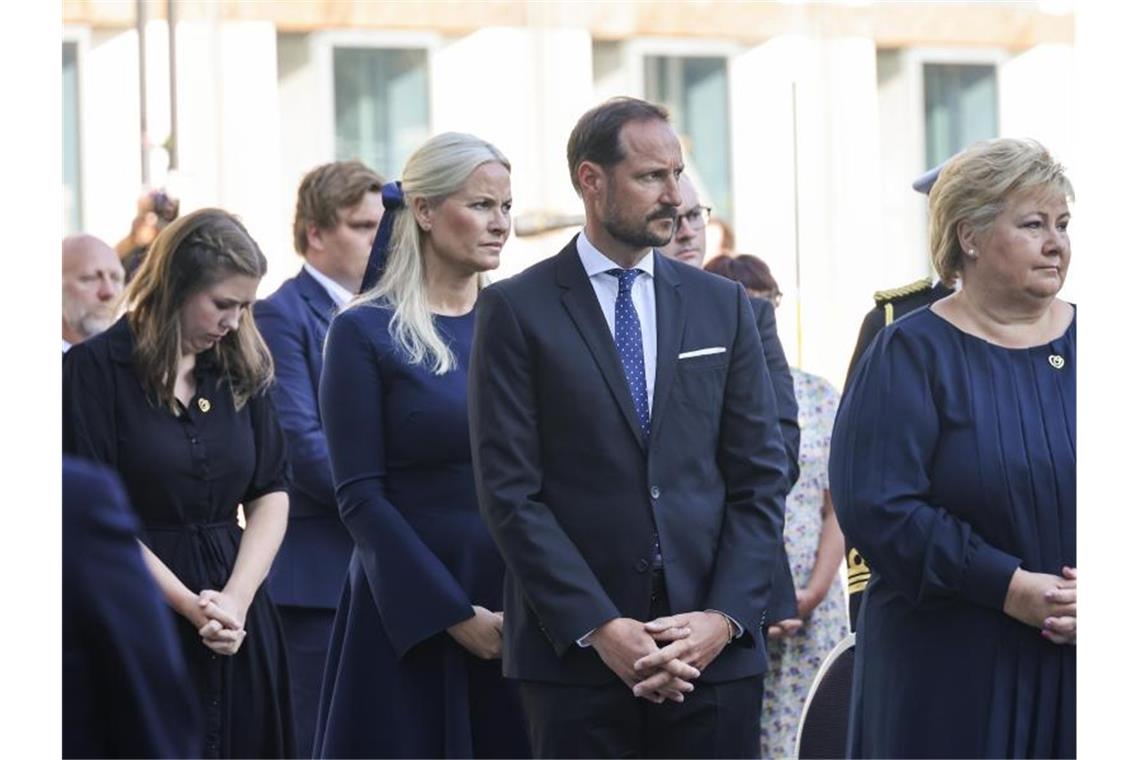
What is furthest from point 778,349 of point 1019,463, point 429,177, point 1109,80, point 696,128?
point 696,128

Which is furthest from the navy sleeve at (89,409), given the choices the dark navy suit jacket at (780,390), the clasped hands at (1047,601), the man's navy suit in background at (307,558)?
the clasped hands at (1047,601)

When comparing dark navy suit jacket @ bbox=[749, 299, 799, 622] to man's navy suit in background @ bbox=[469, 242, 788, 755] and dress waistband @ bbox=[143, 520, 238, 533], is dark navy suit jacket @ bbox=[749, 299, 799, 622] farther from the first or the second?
dress waistband @ bbox=[143, 520, 238, 533]

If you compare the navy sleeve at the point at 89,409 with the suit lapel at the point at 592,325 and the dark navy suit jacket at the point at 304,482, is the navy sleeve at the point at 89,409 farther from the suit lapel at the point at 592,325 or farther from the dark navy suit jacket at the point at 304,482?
the suit lapel at the point at 592,325

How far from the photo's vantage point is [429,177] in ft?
15.7

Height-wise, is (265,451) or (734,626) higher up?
(265,451)

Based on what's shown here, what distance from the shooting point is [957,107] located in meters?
15.7

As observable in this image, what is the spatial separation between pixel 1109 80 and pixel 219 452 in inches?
97.0

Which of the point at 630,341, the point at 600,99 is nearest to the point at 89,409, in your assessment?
the point at 630,341

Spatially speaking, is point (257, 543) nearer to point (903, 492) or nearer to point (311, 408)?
point (311, 408)

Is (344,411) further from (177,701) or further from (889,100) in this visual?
(889,100)

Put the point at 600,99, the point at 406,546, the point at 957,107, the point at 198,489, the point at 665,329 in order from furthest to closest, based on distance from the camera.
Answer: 1. the point at 957,107
2. the point at 600,99
3. the point at 198,489
4. the point at 406,546
5. the point at 665,329

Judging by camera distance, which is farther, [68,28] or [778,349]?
[68,28]

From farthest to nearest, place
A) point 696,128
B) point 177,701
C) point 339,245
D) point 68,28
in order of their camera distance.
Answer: point 696,128 → point 68,28 → point 339,245 → point 177,701

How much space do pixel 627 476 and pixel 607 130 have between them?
0.67 metres
